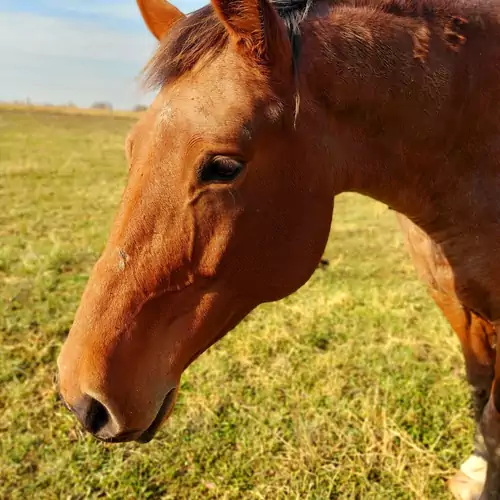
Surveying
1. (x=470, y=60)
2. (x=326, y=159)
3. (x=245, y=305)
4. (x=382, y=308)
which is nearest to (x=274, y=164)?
(x=326, y=159)

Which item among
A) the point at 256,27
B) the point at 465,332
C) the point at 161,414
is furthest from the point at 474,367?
the point at 256,27

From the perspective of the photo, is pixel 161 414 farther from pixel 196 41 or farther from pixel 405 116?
pixel 405 116

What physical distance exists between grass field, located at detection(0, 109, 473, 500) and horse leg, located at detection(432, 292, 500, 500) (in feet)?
0.50

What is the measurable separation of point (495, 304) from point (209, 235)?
1290mm

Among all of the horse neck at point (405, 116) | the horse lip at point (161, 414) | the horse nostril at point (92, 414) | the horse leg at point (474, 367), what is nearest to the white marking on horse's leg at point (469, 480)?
the horse leg at point (474, 367)

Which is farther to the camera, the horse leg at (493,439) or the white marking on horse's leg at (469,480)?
the white marking on horse's leg at (469,480)

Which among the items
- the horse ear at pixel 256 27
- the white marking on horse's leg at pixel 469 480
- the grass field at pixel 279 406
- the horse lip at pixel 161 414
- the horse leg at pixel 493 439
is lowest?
the grass field at pixel 279 406

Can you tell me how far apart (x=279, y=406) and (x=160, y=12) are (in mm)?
2538

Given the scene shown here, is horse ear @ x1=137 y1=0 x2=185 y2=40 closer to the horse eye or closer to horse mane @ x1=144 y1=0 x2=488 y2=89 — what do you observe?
horse mane @ x1=144 y1=0 x2=488 y2=89

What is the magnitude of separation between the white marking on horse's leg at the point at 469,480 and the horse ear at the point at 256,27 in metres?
2.42

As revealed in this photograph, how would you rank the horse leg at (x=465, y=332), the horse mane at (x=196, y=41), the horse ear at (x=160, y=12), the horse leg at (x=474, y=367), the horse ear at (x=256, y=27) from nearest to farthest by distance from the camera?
the horse ear at (x=256, y=27)
the horse mane at (x=196, y=41)
the horse ear at (x=160, y=12)
the horse leg at (x=465, y=332)
the horse leg at (x=474, y=367)

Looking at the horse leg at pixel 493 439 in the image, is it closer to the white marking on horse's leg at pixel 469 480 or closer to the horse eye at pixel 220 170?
the white marking on horse's leg at pixel 469 480

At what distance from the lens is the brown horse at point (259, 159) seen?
4.56 ft

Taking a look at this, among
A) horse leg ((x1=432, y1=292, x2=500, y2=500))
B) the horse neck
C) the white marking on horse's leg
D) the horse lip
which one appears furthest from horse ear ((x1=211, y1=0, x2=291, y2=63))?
the white marking on horse's leg
